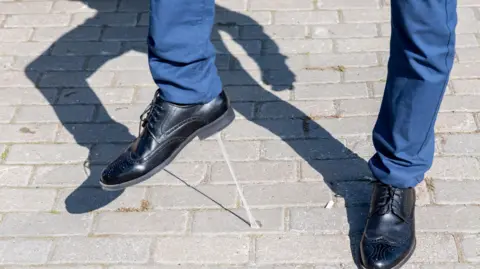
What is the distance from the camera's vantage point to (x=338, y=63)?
14.4ft

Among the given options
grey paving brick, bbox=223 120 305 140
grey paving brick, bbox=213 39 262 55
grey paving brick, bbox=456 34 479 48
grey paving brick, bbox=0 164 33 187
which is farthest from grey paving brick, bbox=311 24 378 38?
grey paving brick, bbox=0 164 33 187

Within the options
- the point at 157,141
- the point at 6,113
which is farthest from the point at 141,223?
the point at 6,113

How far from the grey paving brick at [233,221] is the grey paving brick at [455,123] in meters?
0.93

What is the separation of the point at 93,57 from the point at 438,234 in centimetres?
215

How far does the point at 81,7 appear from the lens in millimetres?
5059

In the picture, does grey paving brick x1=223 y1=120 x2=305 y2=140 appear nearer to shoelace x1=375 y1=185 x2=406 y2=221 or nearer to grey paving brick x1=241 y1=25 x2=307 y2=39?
shoelace x1=375 y1=185 x2=406 y2=221

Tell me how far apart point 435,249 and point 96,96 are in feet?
6.11

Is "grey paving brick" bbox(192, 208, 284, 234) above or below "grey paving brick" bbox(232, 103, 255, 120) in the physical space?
above

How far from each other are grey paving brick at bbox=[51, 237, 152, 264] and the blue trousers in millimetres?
602

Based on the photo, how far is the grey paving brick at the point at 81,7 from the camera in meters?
5.02

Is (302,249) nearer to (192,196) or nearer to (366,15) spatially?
(192,196)

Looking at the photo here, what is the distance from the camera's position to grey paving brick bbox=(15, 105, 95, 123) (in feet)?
13.4

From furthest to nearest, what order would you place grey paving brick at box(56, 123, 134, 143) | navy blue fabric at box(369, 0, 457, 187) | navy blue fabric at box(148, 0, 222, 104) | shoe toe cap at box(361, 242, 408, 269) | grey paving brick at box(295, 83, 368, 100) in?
grey paving brick at box(295, 83, 368, 100), grey paving brick at box(56, 123, 134, 143), shoe toe cap at box(361, 242, 408, 269), navy blue fabric at box(148, 0, 222, 104), navy blue fabric at box(369, 0, 457, 187)

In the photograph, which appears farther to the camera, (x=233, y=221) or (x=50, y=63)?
(x=50, y=63)
